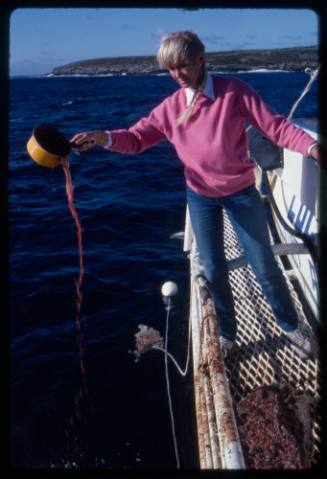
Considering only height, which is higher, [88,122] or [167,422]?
[88,122]

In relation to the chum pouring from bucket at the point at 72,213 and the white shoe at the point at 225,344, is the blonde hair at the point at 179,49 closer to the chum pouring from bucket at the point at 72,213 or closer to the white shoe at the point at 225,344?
the chum pouring from bucket at the point at 72,213

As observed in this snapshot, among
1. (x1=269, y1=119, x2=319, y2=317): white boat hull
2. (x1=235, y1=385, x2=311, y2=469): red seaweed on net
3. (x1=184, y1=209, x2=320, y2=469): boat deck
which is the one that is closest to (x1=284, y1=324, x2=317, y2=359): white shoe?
(x1=184, y1=209, x2=320, y2=469): boat deck

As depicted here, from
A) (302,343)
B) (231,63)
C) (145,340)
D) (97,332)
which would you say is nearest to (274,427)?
(302,343)

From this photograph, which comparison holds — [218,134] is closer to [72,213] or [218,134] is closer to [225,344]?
[72,213]

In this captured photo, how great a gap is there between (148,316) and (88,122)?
1397 cm

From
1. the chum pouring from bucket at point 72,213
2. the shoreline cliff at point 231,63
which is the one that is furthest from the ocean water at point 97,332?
the shoreline cliff at point 231,63

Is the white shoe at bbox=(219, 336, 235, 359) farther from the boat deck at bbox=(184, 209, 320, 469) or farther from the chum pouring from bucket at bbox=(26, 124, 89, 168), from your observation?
the chum pouring from bucket at bbox=(26, 124, 89, 168)

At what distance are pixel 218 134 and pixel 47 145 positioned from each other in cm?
A: 91

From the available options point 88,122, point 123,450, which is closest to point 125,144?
point 123,450

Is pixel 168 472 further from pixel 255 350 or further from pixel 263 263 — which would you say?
pixel 255 350

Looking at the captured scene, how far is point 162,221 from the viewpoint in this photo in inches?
311

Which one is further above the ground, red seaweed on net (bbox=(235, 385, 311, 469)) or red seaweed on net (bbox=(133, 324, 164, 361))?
red seaweed on net (bbox=(235, 385, 311, 469))

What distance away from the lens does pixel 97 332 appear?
15.9 ft

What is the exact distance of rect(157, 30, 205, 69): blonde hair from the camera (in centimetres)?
209
